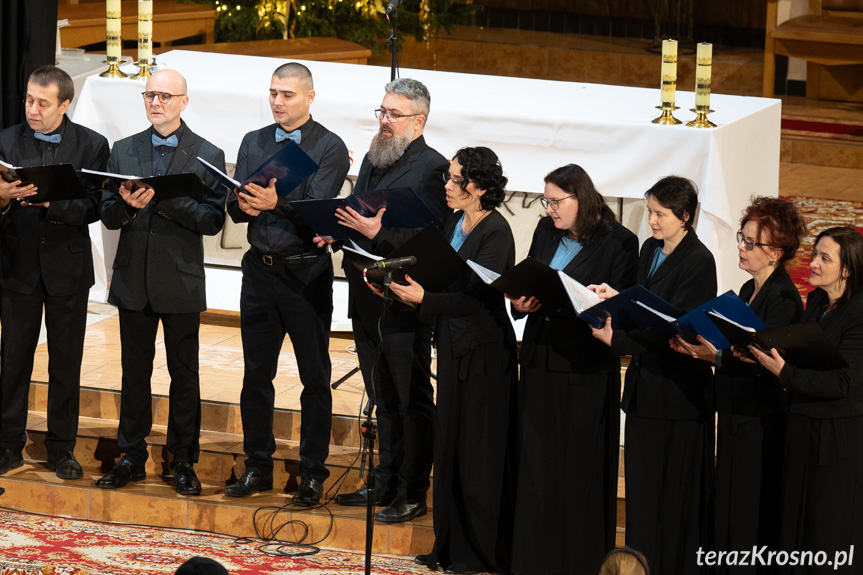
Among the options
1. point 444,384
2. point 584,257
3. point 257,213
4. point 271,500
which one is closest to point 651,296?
point 584,257

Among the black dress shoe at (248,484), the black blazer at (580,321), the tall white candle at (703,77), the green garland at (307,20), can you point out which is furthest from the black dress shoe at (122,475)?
the green garland at (307,20)

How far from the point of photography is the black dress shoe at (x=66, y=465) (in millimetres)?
5141

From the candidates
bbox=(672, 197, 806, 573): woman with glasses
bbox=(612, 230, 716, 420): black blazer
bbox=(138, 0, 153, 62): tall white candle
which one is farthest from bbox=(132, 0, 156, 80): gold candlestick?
bbox=(672, 197, 806, 573): woman with glasses

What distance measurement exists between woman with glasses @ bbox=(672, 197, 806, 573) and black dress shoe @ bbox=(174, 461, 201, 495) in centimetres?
211

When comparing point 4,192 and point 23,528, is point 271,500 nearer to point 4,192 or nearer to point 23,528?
point 23,528

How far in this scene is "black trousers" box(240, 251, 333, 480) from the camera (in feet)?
15.9

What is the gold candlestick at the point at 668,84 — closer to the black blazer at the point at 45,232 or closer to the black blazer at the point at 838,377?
the black blazer at the point at 838,377

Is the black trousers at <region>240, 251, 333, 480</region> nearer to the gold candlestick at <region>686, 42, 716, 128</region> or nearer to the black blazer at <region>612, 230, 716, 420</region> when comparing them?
the black blazer at <region>612, 230, 716, 420</region>

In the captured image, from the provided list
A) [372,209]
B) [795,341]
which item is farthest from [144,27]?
[795,341]

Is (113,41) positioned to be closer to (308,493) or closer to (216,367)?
(216,367)

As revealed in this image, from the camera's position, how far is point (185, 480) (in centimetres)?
502

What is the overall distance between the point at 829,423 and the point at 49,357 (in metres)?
3.14

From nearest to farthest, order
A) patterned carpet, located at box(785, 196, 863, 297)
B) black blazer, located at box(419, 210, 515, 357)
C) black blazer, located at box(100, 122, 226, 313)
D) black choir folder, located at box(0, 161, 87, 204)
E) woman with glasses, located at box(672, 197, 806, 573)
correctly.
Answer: woman with glasses, located at box(672, 197, 806, 573)
black blazer, located at box(419, 210, 515, 357)
black choir folder, located at box(0, 161, 87, 204)
black blazer, located at box(100, 122, 226, 313)
patterned carpet, located at box(785, 196, 863, 297)

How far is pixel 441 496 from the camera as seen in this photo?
4496 millimetres
